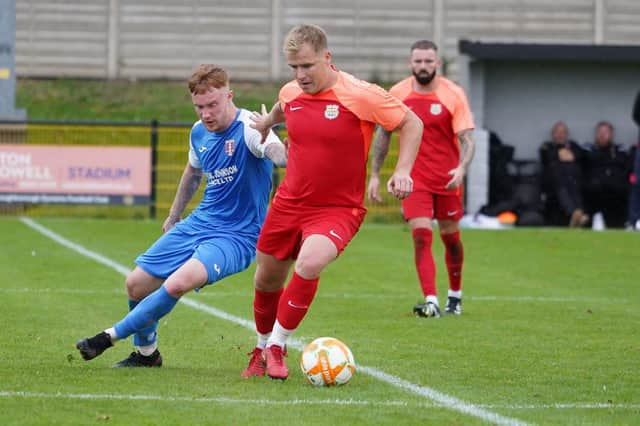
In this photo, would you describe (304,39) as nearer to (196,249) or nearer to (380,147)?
(196,249)

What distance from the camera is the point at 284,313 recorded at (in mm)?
7617

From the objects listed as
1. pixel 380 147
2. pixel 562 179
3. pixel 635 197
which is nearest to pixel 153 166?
pixel 562 179

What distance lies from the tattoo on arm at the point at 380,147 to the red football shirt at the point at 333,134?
0.74 meters

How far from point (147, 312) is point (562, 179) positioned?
52.6 feet

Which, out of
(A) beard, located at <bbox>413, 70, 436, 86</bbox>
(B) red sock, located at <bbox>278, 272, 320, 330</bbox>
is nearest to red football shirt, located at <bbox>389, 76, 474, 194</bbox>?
(A) beard, located at <bbox>413, 70, 436, 86</bbox>

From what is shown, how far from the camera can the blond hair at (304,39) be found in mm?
7387

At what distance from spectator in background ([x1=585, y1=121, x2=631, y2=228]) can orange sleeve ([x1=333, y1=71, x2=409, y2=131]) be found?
15928mm

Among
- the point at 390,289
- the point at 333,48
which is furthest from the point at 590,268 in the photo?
the point at 333,48

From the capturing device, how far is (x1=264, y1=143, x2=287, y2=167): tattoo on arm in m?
7.75

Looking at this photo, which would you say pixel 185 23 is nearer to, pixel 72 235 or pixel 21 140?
pixel 21 140

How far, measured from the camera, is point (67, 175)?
2206 centimetres

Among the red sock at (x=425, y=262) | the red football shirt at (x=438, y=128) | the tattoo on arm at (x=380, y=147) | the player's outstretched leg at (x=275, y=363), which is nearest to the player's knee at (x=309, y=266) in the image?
the player's outstretched leg at (x=275, y=363)

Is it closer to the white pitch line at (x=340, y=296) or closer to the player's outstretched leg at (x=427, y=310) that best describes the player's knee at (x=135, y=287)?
the player's outstretched leg at (x=427, y=310)

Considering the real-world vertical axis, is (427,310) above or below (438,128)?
below
